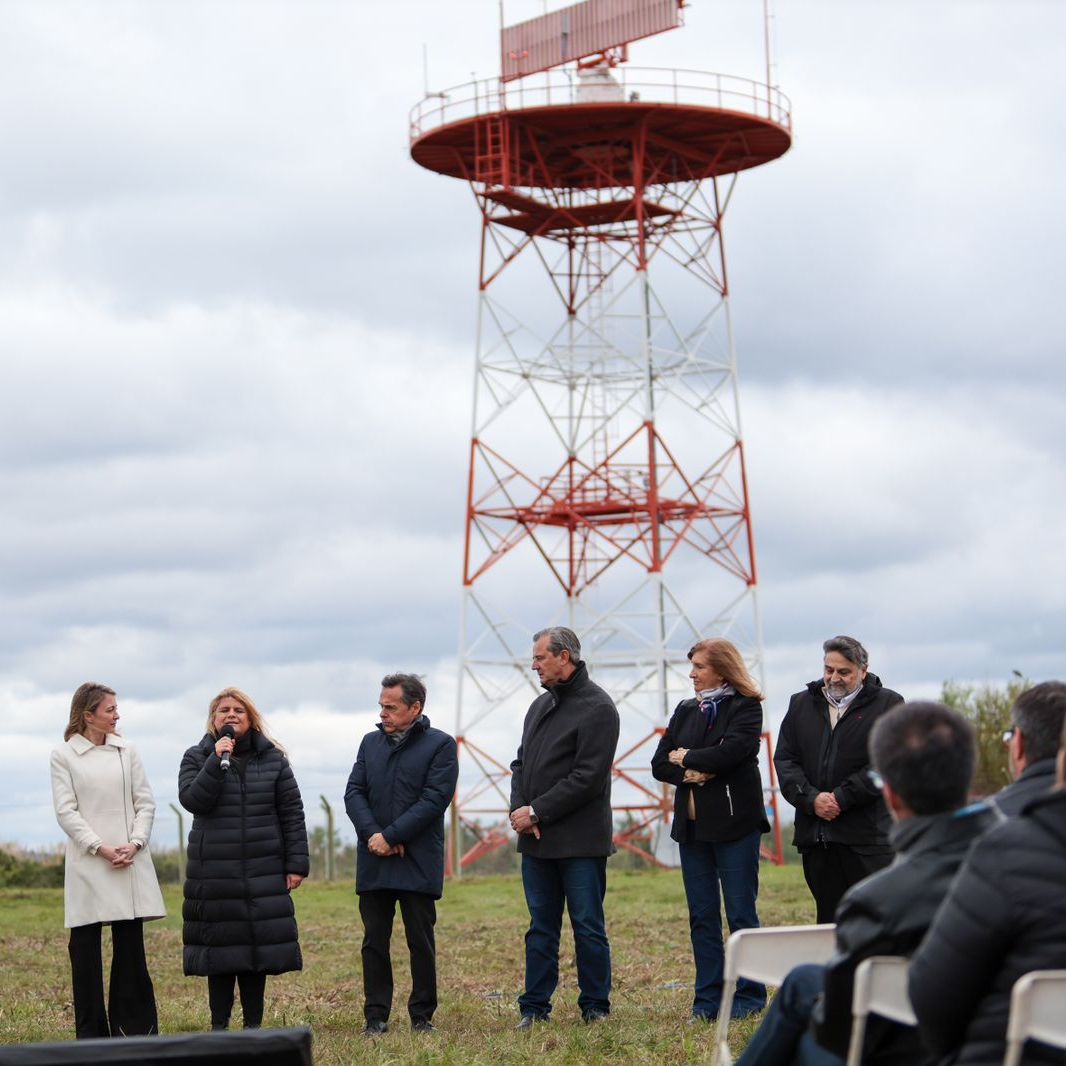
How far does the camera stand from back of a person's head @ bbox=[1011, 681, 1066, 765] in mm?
6734

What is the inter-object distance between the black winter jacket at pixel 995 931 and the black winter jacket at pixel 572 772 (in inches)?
236

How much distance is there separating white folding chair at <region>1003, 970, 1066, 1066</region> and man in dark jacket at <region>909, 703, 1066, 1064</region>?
3.3 inches

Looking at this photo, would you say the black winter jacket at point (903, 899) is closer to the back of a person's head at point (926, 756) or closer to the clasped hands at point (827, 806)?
the back of a person's head at point (926, 756)

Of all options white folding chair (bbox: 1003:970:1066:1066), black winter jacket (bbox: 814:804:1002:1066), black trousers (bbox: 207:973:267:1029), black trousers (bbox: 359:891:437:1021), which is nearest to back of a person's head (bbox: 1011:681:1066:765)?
black winter jacket (bbox: 814:804:1002:1066)

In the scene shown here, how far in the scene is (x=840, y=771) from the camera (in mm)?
10883

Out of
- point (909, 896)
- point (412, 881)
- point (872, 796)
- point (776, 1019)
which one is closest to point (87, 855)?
point (412, 881)

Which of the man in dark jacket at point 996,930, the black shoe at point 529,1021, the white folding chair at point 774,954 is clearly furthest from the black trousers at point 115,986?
the man in dark jacket at point 996,930

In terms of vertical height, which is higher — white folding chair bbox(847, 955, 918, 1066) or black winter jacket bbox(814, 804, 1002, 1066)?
black winter jacket bbox(814, 804, 1002, 1066)

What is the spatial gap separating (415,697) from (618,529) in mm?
23783

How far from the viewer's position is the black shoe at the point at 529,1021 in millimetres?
11341

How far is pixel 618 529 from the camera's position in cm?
3566

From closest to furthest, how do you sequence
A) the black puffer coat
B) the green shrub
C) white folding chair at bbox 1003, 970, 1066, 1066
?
white folding chair at bbox 1003, 970, 1066, 1066 → the black puffer coat → the green shrub

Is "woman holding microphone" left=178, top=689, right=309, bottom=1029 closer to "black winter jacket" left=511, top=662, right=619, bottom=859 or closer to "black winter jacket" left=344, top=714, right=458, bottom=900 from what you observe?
"black winter jacket" left=344, top=714, right=458, bottom=900

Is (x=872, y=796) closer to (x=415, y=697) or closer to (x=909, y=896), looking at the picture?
(x=415, y=697)
